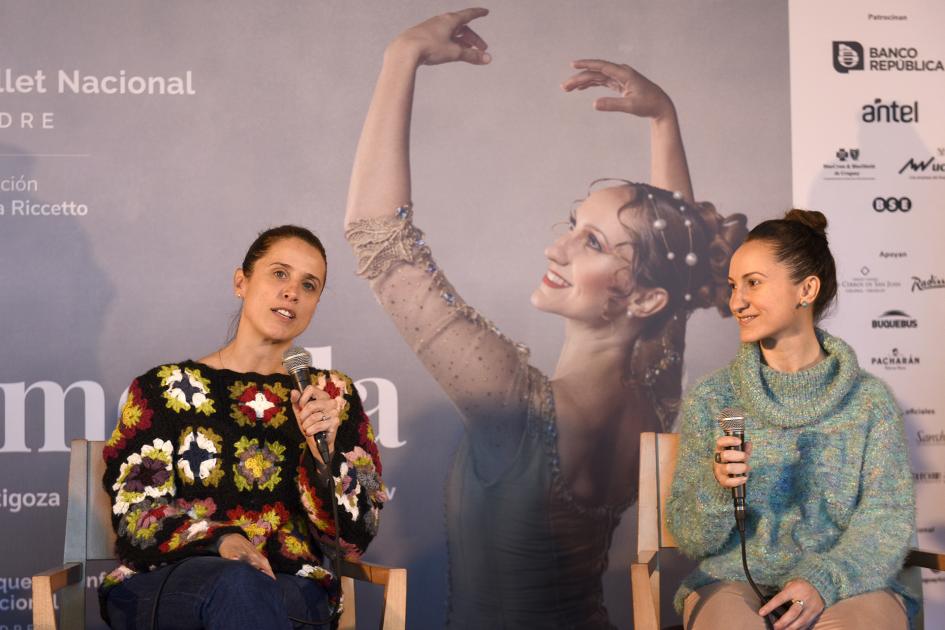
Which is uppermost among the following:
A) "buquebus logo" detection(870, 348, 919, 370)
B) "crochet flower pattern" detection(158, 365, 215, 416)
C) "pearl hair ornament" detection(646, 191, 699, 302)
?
"pearl hair ornament" detection(646, 191, 699, 302)

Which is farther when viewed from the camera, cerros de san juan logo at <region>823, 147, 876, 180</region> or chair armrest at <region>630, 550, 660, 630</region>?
cerros de san juan logo at <region>823, 147, 876, 180</region>

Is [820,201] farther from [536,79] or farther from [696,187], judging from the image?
[536,79]

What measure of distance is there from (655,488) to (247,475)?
952mm

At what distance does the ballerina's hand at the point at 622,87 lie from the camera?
3.57m

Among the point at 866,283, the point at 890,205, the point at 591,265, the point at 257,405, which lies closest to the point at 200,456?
the point at 257,405

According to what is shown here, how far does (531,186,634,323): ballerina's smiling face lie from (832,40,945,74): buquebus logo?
0.91m

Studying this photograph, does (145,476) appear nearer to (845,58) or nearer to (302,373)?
(302,373)

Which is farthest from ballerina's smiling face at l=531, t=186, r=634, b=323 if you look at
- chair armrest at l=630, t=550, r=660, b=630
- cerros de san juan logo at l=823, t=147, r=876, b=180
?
chair armrest at l=630, t=550, r=660, b=630

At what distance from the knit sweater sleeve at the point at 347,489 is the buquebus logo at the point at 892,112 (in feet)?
7.08

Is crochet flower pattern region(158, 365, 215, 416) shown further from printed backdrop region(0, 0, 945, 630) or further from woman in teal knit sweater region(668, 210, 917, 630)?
woman in teal knit sweater region(668, 210, 917, 630)

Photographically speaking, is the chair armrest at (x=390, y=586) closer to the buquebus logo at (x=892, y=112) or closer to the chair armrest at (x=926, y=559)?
the chair armrest at (x=926, y=559)

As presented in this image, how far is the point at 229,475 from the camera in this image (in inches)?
95.7

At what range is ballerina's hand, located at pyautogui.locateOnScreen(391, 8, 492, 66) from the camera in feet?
11.6

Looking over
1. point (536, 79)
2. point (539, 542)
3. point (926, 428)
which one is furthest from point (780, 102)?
point (539, 542)
